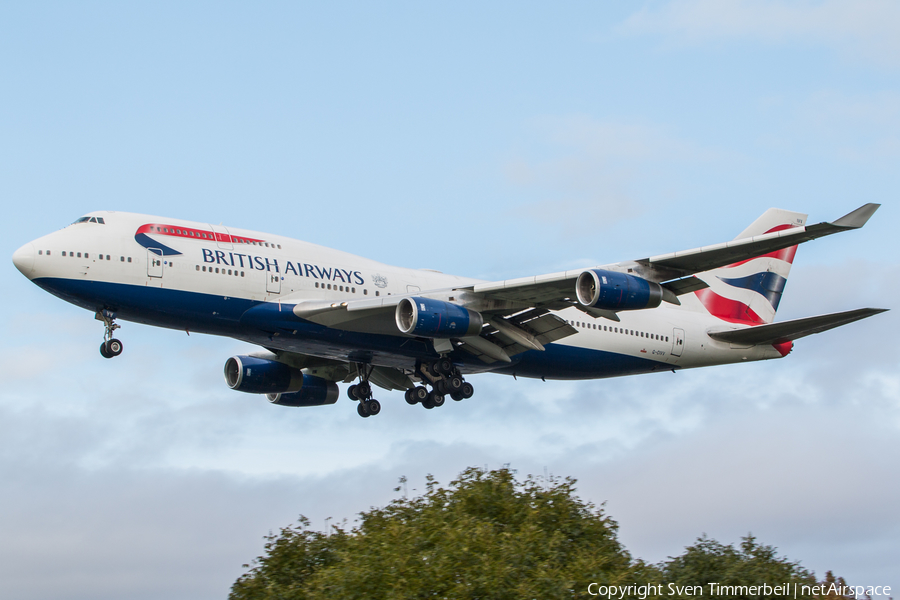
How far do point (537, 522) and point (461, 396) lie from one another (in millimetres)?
5678

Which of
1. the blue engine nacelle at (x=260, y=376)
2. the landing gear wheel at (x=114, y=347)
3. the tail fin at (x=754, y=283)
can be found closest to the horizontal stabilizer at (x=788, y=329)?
the tail fin at (x=754, y=283)

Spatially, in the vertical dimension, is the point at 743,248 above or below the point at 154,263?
above

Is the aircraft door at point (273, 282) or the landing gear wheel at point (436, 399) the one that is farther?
the landing gear wheel at point (436, 399)

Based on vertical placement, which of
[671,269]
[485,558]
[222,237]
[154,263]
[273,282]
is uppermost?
[222,237]

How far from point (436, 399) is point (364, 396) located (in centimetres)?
451

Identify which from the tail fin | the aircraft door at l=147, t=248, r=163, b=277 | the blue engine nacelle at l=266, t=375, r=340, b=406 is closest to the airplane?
the aircraft door at l=147, t=248, r=163, b=277

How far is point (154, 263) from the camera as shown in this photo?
107 ft

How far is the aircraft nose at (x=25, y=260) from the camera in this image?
104 feet

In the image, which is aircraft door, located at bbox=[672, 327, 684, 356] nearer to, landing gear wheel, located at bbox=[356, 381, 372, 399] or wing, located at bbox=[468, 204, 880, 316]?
wing, located at bbox=[468, 204, 880, 316]

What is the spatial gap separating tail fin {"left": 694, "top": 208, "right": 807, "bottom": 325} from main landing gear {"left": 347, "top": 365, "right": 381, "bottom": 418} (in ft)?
49.9

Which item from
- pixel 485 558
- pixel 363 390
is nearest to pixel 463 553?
pixel 485 558

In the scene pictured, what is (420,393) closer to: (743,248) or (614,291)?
(614,291)

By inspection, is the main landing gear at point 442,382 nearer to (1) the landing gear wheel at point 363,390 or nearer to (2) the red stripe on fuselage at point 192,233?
(1) the landing gear wheel at point 363,390

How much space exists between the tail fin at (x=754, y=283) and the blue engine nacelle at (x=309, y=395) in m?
17.2
